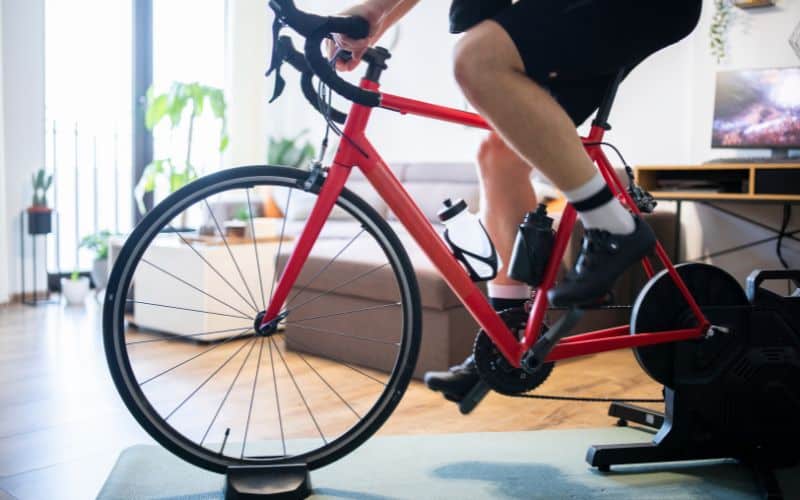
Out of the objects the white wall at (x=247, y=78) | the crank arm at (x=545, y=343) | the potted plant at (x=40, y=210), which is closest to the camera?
the crank arm at (x=545, y=343)

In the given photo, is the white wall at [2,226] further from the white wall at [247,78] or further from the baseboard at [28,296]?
the white wall at [247,78]

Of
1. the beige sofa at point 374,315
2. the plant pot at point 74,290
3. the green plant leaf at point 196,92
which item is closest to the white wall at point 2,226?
the plant pot at point 74,290

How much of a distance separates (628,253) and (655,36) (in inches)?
15.3

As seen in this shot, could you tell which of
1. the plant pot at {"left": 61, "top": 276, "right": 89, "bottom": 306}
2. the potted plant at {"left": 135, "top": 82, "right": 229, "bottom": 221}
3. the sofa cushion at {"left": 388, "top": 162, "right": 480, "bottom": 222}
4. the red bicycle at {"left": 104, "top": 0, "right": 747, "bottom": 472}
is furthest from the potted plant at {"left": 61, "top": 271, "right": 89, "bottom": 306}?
the red bicycle at {"left": 104, "top": 0, "right": 747, "bottom": 472}

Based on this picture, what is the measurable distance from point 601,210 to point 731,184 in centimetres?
210

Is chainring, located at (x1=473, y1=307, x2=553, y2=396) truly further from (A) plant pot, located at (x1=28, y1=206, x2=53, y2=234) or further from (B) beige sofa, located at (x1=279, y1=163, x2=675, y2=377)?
(A) plant pot, located at (x1=28, y1=206, x2=53, y2=234)

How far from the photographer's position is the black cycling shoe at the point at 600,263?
4.26ft

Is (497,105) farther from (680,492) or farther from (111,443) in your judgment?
(111,443)

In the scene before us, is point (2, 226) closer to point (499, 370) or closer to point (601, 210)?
point (499, 370)

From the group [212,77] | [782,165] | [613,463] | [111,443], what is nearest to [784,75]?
[782,165]

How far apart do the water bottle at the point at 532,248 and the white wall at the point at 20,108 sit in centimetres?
353

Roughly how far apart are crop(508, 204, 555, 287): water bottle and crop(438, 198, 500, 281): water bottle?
52mm

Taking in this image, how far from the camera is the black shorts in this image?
130 centimetres

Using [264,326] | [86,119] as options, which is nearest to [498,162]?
[264,326]
